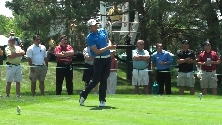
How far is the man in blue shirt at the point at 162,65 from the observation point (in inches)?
650

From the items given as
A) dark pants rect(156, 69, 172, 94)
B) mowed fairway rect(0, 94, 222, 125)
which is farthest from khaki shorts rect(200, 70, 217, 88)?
mowed fairway rect(0, 94, 222, 125)

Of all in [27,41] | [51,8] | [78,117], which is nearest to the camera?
[78,117]

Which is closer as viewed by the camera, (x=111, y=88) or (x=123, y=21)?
(x=111, y=88)

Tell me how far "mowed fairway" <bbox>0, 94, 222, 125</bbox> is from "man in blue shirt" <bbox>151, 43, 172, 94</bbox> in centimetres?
493

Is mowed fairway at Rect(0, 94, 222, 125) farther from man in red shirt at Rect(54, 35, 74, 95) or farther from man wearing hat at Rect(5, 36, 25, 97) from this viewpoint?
man in red shirt at Rect(54, 35, 74, 95)

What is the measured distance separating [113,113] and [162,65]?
761cm

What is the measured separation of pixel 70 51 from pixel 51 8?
18.4 feet

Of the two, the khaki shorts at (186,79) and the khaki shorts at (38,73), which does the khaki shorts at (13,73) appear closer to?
the khaki shorts at (38,73)

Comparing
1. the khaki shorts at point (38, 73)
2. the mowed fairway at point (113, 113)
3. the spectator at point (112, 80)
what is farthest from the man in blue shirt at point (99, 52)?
the spectator at point (112, 80)

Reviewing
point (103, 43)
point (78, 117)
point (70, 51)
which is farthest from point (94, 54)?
point (70, 51)

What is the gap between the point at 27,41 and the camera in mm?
51000

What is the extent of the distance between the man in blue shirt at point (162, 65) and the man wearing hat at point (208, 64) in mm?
1036

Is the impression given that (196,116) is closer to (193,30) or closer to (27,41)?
(193,30)

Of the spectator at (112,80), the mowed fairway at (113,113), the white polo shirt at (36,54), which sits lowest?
the mowed fairway at (113,113)
